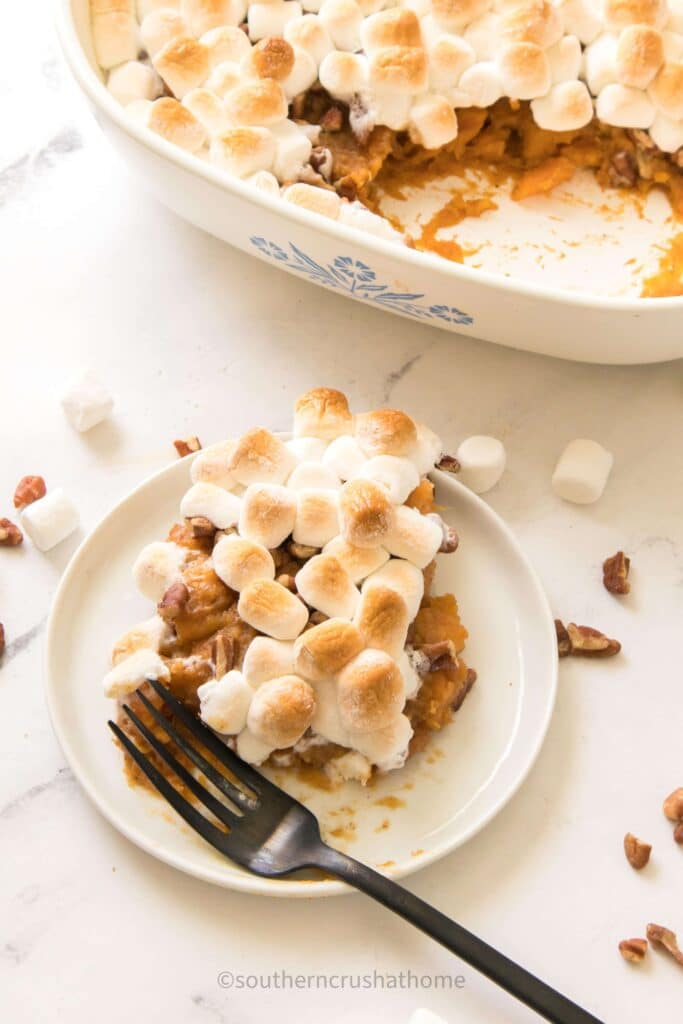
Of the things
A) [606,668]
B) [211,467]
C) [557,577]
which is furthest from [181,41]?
[606,668]

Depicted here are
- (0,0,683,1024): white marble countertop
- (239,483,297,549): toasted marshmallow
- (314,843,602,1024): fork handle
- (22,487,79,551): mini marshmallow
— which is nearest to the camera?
(314,843,602,1024): fork handle

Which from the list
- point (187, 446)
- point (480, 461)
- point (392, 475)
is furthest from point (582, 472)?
point (187, 446)

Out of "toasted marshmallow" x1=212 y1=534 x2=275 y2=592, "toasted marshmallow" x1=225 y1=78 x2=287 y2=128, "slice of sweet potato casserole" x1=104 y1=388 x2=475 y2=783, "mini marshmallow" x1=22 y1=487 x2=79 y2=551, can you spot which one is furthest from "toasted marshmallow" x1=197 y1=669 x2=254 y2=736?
"toasted marshmallow" x1=225 y1=78 x2=287 y2=128

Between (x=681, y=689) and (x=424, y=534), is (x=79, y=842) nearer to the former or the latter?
(x=424, y=534)

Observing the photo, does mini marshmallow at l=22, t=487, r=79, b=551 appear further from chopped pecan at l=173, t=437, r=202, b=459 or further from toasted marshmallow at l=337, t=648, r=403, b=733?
toasted marshmallow at l=337, t=648, r=403, b=733

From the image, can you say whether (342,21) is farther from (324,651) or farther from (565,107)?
(324,651)
